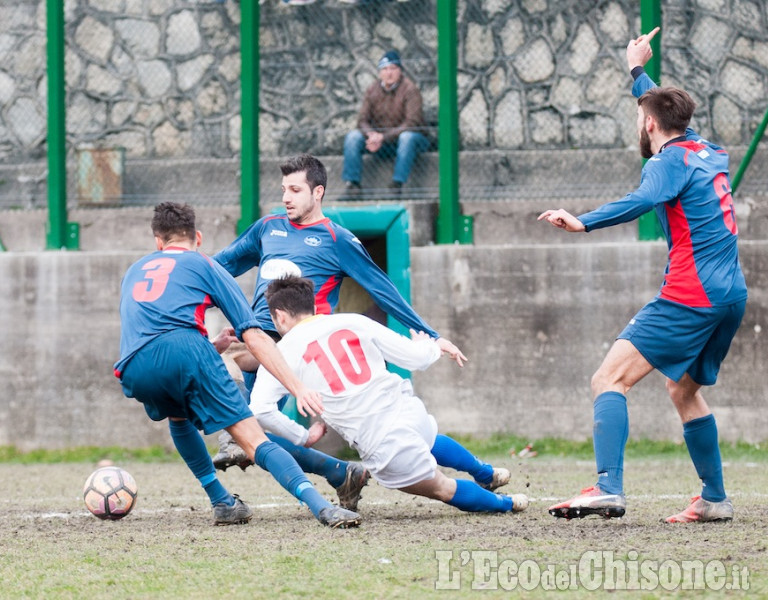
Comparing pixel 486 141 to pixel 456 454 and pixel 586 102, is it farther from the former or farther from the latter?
pixel 456 454

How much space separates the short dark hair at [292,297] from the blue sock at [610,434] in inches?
57.0

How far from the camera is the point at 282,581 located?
4215mm

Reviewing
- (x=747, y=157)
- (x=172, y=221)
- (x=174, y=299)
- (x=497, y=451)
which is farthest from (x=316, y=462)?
(x=747, y=157)

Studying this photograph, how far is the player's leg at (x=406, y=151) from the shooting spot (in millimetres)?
10445

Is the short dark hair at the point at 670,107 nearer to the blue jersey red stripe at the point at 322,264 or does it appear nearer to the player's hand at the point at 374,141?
the blue jersey red stripe at the point at 322,264

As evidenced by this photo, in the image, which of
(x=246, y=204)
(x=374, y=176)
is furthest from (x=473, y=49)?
(x=246, y=204)

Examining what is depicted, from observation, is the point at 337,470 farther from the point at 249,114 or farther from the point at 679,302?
the point at 249,114

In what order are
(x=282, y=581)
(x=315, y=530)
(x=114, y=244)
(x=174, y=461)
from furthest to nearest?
(x=114, y=244) < (x=174, y=461) < (x=315, y=530) < (x=282, y=581)

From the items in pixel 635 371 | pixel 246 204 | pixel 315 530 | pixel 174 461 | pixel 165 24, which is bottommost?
pixel 174 461

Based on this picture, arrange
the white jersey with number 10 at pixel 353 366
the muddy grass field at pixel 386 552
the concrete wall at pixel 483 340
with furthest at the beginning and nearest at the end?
the concrete wall at pixel 483 340 < the white jersey with number 10 at pixel 353 366 < the muddy grass field at pixel 386 552

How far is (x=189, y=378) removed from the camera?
575cm

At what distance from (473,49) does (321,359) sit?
6.26 meters

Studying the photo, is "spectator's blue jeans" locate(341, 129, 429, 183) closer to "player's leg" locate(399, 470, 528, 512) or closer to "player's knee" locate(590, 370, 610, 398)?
"player's leg" locate(399, 470, 528, 512)

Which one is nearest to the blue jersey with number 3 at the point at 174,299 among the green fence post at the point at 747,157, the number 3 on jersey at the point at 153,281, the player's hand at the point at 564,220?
the number 3 on jersey at the point at 153,281
